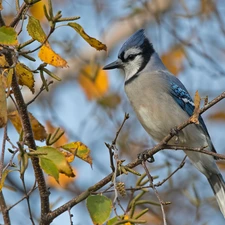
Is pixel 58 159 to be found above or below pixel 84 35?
below

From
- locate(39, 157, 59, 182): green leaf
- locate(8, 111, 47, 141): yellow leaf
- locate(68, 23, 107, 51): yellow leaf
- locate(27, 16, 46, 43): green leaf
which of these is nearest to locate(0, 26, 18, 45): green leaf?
locate(27, 16, 46, 43): green leaf

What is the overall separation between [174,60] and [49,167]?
3.06m

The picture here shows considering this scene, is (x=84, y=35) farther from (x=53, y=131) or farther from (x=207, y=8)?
(x=207, y=8)

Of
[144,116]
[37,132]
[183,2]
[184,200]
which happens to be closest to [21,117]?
[37,132]

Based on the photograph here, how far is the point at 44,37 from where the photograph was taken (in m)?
1.56

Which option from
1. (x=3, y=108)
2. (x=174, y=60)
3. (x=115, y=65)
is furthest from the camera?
(x=174, y=60)

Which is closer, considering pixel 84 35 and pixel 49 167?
pixel 49 167

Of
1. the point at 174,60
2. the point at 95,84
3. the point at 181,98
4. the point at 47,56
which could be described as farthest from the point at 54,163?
the point at 174,60

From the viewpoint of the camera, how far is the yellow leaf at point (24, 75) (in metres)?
1.64

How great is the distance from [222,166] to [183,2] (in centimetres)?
115

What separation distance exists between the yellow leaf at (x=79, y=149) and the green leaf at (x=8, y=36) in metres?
0.38

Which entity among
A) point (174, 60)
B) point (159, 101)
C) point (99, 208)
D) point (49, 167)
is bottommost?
point (99, 208)

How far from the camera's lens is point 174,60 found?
4387 mm

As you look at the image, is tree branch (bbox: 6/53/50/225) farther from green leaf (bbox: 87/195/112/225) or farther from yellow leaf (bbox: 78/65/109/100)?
yellow leaf (bbox: 78/65/109/100)
